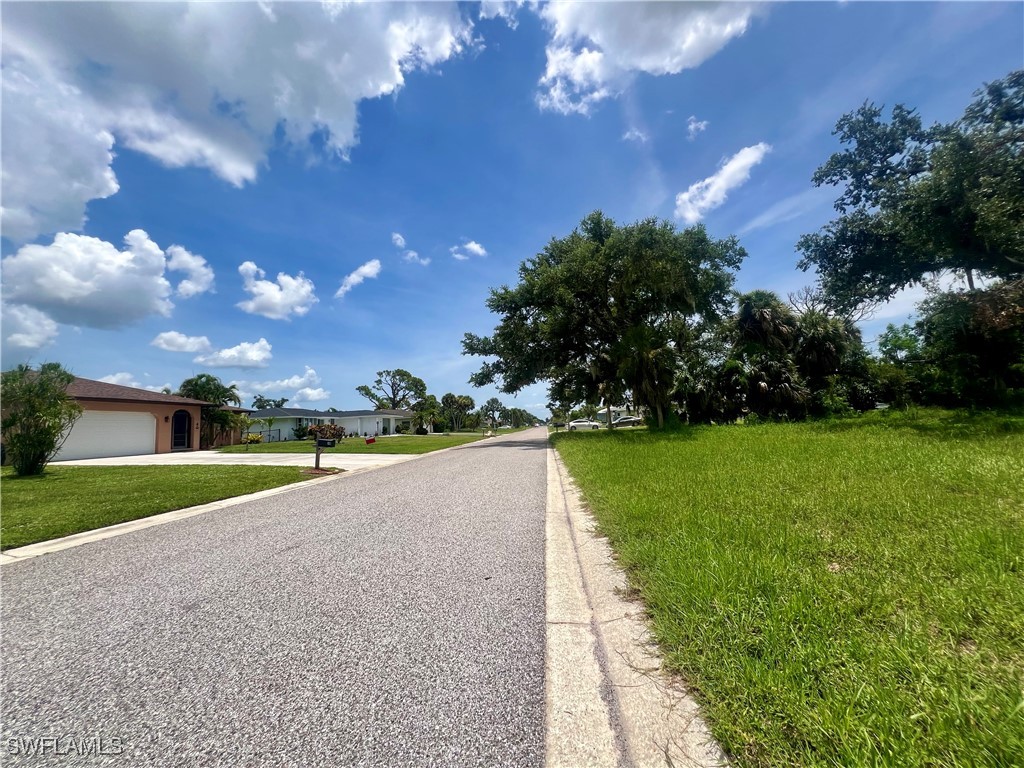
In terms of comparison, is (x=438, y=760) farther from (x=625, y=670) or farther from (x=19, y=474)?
(x=19, y=474)

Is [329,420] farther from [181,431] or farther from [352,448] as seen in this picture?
[352,448]

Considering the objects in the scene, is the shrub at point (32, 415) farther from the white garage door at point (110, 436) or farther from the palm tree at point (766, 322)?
the palm tree at point (766, 322)

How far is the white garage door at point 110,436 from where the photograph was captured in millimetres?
18422

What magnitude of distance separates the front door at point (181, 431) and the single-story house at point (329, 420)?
876cm

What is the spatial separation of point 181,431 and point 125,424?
4.13 metres

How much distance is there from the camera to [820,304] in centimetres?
2197

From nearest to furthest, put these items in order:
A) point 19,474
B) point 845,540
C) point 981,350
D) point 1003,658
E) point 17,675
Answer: point 1003,658 → point 17,675 → point 845,540 → point 19,474 → point 981,350

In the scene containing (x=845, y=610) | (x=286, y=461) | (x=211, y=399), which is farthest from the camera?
(x=211, y=399)

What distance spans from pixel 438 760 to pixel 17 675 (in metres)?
2.48

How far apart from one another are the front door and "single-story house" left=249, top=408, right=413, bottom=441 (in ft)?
28.7

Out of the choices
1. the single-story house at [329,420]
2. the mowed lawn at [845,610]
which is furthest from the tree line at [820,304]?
the single-story house at [329,420]

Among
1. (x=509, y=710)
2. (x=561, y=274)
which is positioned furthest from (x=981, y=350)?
(x=509, y=710)

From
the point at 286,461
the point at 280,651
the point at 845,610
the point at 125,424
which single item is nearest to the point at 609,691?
the point at 845,610

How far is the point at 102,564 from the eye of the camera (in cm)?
395
